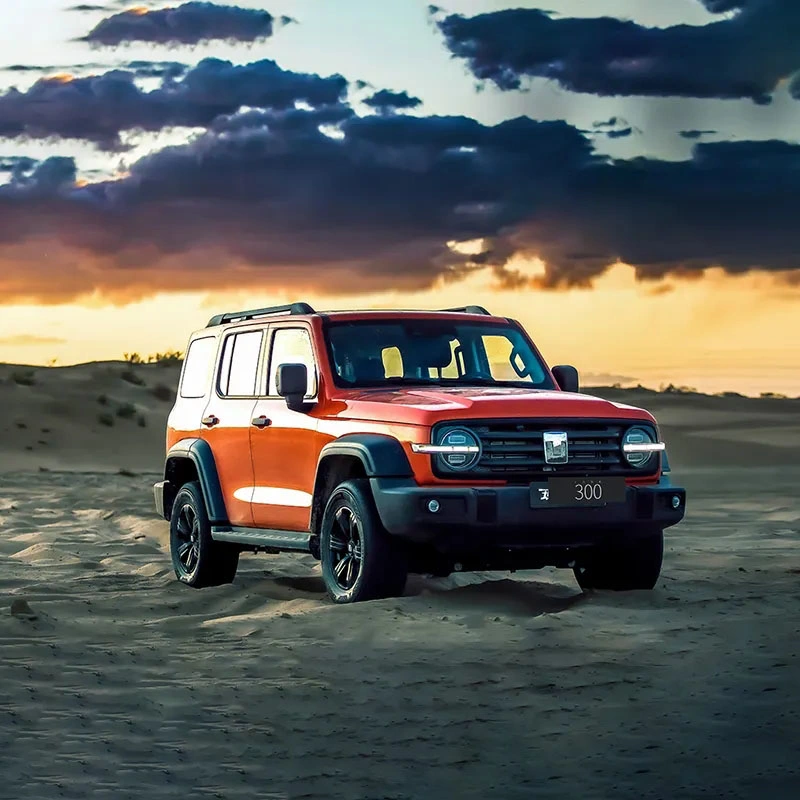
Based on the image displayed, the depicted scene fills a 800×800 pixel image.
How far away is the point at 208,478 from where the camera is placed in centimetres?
1300

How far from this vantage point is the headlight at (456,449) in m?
10.4

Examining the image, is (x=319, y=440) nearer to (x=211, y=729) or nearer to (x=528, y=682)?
(x=528, y=682)

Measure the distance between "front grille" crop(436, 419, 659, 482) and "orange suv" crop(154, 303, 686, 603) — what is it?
0.04ft

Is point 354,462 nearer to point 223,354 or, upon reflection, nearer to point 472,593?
point 472,593

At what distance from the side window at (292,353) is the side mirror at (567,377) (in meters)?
1.80

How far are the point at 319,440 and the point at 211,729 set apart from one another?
4.22 meters

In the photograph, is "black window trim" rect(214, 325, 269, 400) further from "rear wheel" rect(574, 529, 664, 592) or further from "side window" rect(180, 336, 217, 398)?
"rear wheel" rect(574, 529, 664, 592)

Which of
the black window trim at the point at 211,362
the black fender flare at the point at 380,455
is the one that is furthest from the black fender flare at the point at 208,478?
the black fender flare at the point at 380,455

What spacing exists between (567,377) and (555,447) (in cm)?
164

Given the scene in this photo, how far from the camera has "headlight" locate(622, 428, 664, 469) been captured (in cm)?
1105

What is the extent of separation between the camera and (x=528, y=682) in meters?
8.23

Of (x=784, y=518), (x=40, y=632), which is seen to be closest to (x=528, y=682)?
(x=40, y=632)

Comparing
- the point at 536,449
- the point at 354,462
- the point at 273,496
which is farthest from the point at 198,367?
the point at 536,449

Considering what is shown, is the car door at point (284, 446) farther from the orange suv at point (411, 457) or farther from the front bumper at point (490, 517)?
the front bumper at point (490, 517)
